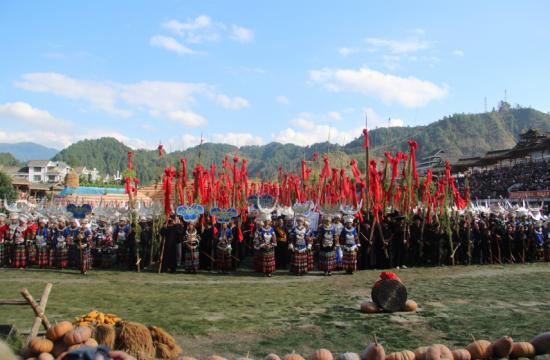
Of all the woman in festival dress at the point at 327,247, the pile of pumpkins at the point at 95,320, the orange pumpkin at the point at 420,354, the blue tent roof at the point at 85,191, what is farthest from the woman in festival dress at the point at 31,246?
the blue tent roof at the point at 85,191

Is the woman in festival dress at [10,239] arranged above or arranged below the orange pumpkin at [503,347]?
above

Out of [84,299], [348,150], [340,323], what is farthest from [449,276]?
[348,150]

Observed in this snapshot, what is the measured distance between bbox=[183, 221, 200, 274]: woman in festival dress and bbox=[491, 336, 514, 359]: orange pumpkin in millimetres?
10469

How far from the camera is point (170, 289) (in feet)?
39.3

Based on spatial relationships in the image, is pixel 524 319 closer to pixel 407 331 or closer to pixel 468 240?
pixel 407 331

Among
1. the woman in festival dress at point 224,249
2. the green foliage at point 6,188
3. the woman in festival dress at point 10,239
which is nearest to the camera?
the woman in festival dress at point 224,249

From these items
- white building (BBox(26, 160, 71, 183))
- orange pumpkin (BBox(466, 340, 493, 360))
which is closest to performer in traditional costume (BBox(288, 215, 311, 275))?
orange pumpkin (BBox(466, 340, 493, 360))

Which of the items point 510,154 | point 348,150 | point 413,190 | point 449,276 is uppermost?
point 348,150

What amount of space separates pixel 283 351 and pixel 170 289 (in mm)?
6003

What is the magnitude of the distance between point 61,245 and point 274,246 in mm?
7047

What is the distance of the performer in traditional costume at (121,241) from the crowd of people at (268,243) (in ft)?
0.11

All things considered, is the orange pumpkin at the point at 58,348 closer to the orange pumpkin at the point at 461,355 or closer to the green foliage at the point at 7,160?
the orange pumpkin at the point at 461,355

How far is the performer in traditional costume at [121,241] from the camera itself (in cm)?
1667

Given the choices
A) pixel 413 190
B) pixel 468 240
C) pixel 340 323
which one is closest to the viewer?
pixel 340 323
